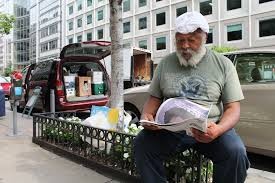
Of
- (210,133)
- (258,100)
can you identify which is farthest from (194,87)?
(258,100)

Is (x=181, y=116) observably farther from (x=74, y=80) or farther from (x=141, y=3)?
(x=141, y=3)

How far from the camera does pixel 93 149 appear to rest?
15.2ft

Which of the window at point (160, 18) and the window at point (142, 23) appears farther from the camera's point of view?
the window at point (142, 23)

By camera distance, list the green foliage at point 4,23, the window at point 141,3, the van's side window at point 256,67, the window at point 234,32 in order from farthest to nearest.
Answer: the window at point 141,3, the window at point 234,32, the green foliage at point 4,23, the van's side window at point 256,67

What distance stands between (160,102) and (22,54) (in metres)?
93.1

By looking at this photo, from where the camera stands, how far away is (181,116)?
2.65 meters

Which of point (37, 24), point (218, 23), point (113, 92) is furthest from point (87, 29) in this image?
point (113, 92)

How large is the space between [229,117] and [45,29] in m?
76.3

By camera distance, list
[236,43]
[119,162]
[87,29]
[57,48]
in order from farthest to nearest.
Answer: [57,48] < [87,29] < [236,43] < [119,162]

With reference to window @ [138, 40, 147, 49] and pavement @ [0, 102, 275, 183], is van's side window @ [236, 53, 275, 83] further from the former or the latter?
window @ [138, 40, 147, 49]

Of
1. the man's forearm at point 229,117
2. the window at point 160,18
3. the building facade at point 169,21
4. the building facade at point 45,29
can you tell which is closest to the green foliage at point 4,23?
the building facade at point 169,21

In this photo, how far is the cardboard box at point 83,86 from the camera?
30.0 feet

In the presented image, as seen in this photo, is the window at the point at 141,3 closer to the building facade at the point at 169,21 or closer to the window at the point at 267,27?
the building facade at the point at 169,21

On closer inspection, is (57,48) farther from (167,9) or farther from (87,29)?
(167,9)
